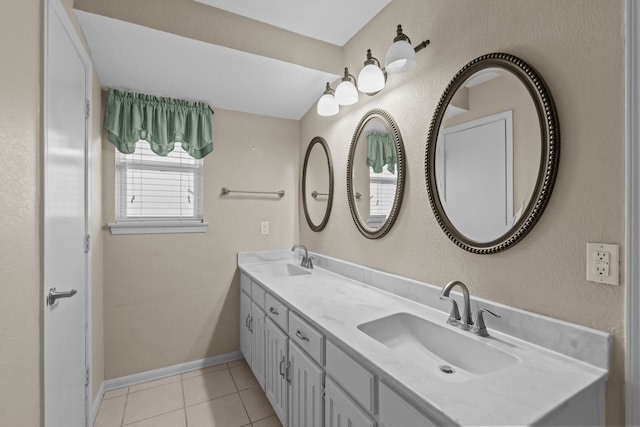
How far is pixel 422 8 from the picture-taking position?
5.20ft

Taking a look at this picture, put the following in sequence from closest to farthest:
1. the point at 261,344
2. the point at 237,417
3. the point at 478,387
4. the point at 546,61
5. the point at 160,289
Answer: the point at 478,387
the point at 546,61
the point at 237,417
the point at 261,344
the point at 160,289

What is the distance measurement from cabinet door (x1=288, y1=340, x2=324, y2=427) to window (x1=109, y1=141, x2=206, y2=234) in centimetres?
146

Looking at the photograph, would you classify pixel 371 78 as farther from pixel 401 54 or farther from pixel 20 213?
pixel 20 213

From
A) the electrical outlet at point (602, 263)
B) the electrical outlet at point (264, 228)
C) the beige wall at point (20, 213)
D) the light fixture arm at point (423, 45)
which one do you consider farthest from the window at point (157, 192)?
the electrical outlet at point (602, 263)

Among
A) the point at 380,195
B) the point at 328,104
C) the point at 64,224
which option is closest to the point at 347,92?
the point at 328,104

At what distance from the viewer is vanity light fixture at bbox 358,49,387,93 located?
1682 millimetres

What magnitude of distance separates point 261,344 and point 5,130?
68.9 inches

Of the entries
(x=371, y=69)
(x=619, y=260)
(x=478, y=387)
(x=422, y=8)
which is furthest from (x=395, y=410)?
(x=422, y=8)

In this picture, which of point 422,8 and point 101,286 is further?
point 101,286

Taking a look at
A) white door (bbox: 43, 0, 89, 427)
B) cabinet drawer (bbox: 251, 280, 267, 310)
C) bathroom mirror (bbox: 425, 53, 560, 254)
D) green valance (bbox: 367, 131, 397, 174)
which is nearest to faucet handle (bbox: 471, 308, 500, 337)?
bathroom mirror (bbox: 425, 53, 560, 254)

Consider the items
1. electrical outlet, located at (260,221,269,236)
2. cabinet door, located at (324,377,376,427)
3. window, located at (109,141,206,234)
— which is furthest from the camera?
electrical outlet, located at (260,221,269,236)

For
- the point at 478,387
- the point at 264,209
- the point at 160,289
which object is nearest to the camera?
the point at 478,387

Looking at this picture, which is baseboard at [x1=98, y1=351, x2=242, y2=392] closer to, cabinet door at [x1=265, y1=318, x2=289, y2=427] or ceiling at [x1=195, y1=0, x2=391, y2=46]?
cabinet door at [x1=265, y1=318, x2=289, y2=427]

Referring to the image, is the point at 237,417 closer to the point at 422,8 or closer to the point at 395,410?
the point at 395,410
